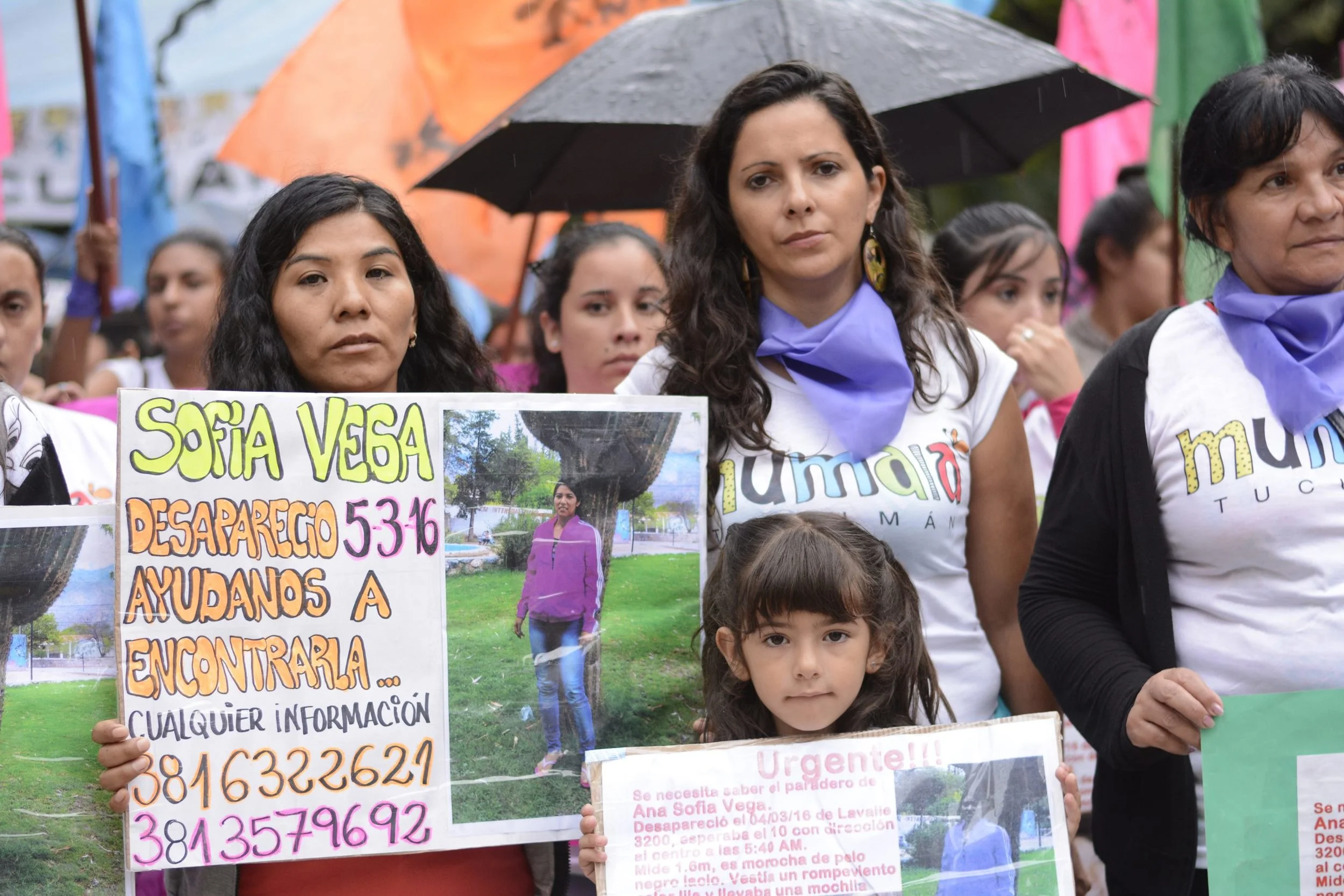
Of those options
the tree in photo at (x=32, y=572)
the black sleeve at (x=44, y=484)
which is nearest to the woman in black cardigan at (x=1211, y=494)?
the tree in photo at (x=32, y=572)

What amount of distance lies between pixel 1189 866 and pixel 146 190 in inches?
227

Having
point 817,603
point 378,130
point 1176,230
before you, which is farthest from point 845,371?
point 378,130

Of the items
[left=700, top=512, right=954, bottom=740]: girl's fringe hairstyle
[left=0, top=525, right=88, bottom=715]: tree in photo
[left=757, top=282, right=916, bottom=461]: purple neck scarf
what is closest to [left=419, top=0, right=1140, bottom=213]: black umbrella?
[left=757, top=282, right=916, bottom=461]: purple neck scarf

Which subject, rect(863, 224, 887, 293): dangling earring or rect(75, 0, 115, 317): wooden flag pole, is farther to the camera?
rect(75, 0, 115, 317): wooden flag pole

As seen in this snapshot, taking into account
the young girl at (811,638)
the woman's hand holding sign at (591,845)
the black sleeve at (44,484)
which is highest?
the black sleeve at (44,484)

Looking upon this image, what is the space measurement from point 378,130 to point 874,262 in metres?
3.74

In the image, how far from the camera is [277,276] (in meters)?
2.73

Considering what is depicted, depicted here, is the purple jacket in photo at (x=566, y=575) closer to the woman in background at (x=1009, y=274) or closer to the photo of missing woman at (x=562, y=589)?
the photo of missing woman at (x=562, y=589)

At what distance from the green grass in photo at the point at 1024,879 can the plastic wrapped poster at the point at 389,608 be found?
23.3 inches

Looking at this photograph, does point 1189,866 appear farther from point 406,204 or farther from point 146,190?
point 146,190

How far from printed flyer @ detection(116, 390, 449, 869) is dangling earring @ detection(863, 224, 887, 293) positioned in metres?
1.12

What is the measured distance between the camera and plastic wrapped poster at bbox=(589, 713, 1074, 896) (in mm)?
2299

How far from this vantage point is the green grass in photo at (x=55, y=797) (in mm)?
2387

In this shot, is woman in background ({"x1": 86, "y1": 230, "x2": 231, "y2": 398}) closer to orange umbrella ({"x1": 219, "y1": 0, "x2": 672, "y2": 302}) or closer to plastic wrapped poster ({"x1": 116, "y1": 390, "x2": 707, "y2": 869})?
orange umbrella ({"x1": 219, "y1": 0, "x2": 672, "y2": 302})
